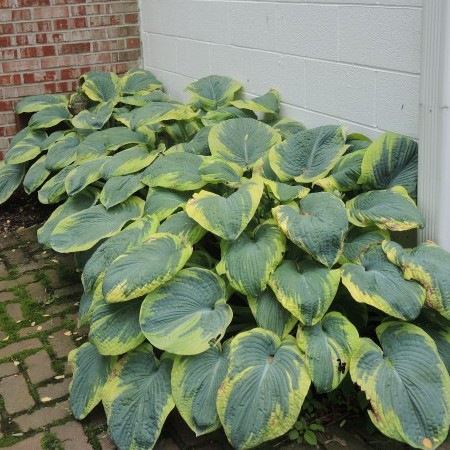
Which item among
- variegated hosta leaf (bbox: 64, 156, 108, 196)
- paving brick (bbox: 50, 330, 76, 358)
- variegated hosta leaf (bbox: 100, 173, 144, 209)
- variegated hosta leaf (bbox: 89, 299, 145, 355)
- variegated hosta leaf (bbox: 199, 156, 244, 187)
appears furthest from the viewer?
variegated hosta leaf (bbox: 64, 156, 108, 196)

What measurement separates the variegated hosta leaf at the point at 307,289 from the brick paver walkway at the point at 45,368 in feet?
1.48

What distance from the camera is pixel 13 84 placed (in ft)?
14.6

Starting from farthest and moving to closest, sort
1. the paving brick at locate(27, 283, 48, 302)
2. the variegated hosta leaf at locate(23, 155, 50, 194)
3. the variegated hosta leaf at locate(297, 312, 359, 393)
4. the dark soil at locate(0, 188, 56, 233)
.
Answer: the dark soil at locate(0, 188, 56, 233), the variegated hosta leaf at locate(23, 155, 50, 194), the paving brick at locate(27, 283, 48, 302), the variegated hosta leaf at locate(297, 312, 359, 393)

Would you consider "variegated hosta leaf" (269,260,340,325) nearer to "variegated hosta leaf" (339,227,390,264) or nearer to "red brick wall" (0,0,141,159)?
"variegated hosta leaf" (339,227,390,264)

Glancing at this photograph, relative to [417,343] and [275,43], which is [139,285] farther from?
[275,43]

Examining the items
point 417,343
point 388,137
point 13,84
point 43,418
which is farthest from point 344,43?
point 13,84

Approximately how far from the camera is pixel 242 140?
2.99 m

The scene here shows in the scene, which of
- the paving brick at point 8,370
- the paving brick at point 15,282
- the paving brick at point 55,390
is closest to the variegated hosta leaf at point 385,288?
the paving brick at point 55,390

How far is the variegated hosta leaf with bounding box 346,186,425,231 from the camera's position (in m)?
2.33

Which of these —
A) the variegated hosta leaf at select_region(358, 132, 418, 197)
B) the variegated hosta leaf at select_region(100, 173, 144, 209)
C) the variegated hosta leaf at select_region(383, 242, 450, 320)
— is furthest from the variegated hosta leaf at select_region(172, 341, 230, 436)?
the variegated hosta leaf at select_region(100, 173, 144, 209)

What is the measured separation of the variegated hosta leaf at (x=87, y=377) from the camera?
241cm

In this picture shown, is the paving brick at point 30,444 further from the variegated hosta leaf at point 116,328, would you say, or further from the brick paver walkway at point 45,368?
the variegated hosta leaf at point 116,328

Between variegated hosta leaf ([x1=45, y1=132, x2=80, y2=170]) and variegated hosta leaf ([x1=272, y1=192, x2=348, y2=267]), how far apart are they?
5.81 feet

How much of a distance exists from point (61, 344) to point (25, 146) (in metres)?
1.68
